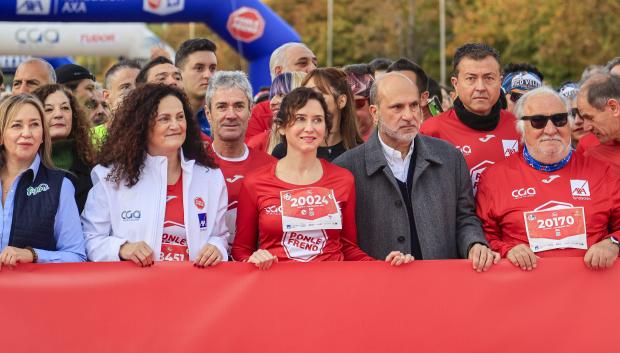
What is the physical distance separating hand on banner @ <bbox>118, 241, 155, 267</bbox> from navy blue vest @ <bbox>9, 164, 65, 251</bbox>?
1.20 feet

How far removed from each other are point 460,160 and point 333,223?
896 millimetres

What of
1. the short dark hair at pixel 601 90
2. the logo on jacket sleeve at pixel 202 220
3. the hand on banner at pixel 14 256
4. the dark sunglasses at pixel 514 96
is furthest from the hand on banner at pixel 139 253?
the dark sunglasses at pixel 514 96

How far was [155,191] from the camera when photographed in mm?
4816

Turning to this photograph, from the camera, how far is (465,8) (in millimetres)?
36406

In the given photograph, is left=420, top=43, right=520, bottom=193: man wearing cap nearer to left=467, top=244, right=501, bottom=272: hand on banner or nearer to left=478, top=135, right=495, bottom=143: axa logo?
left=478, top=135, right=495, bottom=143: axa logo

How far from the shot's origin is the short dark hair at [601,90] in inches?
221

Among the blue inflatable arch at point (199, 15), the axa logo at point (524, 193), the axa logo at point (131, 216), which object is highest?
the blue inflatable arch at point (199, 15)

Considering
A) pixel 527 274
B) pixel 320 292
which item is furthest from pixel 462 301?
pixel 320 292

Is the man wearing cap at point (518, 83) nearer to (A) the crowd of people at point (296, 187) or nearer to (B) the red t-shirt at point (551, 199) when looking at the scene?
(A) the crowd of people at point (296, 187)

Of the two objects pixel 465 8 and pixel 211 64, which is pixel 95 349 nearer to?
pixel 211 64

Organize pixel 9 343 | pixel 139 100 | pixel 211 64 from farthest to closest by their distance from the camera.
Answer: pixel 211 64 → pixel 139 100 → pixel 9 343

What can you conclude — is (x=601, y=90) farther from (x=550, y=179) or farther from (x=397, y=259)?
(x=397, y=259)

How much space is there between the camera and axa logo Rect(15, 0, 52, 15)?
12.1 metres

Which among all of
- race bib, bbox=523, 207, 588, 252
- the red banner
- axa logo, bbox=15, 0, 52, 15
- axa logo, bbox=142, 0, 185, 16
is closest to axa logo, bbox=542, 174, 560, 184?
race bib, bbox=523, 207, 588, 252
